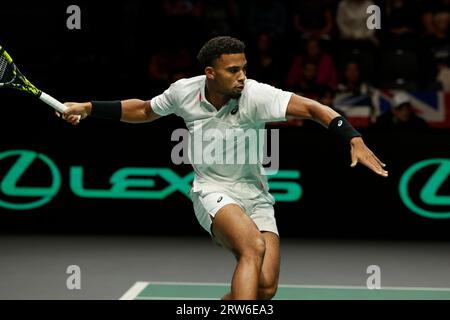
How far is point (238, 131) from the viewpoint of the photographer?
579 cm

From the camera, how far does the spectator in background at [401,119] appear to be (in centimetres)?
970

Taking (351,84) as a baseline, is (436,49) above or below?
above

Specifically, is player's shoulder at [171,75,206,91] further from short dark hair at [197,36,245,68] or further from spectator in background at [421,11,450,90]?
spectator in background at [421,11,450,90]

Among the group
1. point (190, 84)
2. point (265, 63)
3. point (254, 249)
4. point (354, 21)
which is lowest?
point (254, 249)

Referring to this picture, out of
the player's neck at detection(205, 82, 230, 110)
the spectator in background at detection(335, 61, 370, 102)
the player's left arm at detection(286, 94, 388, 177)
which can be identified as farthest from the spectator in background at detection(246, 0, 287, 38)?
the player's left arm at detection(286, 94, 388, 177)

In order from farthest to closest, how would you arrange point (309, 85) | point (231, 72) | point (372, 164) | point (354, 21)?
point (354, 21)
point (309, 85)
point (231, 72)
point (372, 164)

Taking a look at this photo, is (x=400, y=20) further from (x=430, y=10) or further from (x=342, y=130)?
(x=342, y=130)

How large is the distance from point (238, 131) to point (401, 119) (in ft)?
14.5

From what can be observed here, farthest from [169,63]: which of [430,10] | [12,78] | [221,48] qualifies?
[221,48]

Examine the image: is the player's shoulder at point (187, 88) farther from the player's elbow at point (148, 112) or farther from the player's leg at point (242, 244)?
the player's leg at point (242, 244)

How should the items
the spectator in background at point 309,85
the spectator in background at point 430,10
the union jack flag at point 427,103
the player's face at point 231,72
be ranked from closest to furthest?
1. the player's face at point 231,72
2. the union jack flag at point 427,103
3. the spectator in background at point 309,85
4. the spectator in background at point 430,10

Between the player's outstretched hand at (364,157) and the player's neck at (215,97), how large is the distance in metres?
0.95

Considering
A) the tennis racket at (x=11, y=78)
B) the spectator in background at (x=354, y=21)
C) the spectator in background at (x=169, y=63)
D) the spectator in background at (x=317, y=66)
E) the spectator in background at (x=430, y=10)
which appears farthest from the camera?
the spectator in background at (x=430, y=10)

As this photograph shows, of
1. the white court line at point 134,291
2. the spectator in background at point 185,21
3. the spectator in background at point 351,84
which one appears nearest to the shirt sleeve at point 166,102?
the white court line at point 134,291
